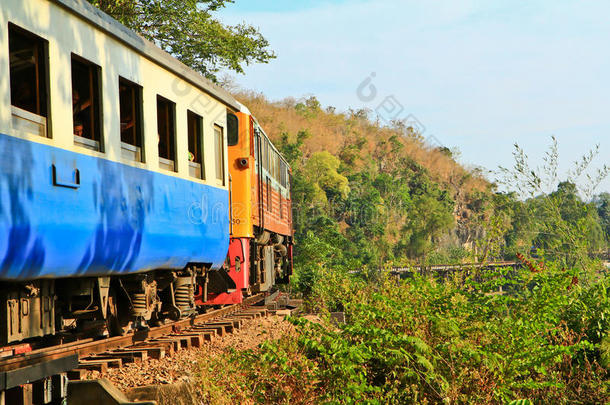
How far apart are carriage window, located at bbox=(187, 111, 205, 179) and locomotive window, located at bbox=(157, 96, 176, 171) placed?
712mm

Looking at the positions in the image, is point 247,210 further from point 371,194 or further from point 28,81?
point 371,194

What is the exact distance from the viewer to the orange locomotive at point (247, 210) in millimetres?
10406

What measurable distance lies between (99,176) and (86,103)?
0.69m

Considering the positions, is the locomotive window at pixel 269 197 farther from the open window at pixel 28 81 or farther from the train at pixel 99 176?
the open window at pixel 28 81

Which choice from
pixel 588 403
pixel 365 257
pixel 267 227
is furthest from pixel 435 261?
pixel 588 403

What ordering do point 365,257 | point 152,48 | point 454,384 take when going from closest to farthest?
point 454,384 → point 152,48 → point 365,257

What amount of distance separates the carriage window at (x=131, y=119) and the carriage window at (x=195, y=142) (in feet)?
5.24

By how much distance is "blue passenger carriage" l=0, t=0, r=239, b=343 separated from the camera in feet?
15.3

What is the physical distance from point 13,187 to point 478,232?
2721 inches

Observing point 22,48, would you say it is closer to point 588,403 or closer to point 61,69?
point 61,69

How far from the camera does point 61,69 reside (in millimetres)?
5227

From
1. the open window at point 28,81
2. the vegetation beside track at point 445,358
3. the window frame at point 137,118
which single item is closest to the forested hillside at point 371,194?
the vegetation beside track at point 445,358

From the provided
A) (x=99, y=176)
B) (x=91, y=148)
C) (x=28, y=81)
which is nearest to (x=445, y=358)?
(x=99, y=176)

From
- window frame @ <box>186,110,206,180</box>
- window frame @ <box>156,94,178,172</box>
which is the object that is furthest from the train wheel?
window frame @ <box>186,110,206,180</box>
